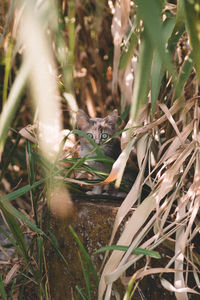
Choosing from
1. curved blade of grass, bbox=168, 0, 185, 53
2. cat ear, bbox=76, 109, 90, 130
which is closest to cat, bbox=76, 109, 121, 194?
cat ear, bbox=76, 109, 90, 130

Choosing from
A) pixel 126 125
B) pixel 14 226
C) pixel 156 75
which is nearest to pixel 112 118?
pixel 126 125

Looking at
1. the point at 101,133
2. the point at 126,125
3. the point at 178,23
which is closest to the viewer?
the point at 178,23

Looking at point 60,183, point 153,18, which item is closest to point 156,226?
point 60,183

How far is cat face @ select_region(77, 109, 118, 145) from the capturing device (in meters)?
1.18

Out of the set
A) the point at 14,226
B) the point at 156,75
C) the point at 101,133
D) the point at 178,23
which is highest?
the point at 178,23

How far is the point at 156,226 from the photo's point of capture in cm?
78

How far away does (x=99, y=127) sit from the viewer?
1.19 meters

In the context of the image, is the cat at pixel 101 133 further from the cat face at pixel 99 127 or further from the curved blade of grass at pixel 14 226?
the curved blade of grass at pixel 14 226

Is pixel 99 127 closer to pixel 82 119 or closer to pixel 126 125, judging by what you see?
pixel 82 119

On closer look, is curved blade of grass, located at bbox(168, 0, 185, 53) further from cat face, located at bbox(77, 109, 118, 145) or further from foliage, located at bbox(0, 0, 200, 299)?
cat face, located at bbox(77, 109, 118, 145)

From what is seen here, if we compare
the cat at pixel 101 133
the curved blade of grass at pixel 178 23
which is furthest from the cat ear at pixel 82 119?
the curved blade of grass at pixel 178 23

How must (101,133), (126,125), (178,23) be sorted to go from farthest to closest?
(101,133), (126,125), (178,23)

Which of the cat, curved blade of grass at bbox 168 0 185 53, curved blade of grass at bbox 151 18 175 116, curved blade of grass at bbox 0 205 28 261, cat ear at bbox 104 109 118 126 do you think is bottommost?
curved blade of grass at bbox 0 205 28 261

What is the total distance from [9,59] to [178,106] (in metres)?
0.43
